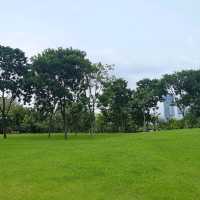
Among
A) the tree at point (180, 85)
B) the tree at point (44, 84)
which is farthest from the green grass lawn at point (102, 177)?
the tree at point (180, 85)

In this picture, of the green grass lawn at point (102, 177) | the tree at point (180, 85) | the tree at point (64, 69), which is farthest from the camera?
the tree at point (180, 85)

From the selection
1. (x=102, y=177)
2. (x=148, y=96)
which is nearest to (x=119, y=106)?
(x=148, y=96)

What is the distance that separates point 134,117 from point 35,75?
32.7 meters

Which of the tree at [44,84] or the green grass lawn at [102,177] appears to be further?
the tree at [44,84]

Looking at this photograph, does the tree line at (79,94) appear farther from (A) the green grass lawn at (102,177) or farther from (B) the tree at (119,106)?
(A) the green grass lawn at (102,177)

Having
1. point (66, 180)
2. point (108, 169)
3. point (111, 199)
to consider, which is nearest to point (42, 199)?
point (111, 199)

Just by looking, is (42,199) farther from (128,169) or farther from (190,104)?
(190,104)

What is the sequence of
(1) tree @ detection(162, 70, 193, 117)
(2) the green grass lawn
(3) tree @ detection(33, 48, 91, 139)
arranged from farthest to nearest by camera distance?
(1) tree @ detection(162, 70, 193, 117) < (3) tree @ detection(33, 48, 91, 139) < (2) the green grass lawn

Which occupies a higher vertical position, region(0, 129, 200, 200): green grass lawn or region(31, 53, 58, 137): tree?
region(31, 53, 58, 137): tree

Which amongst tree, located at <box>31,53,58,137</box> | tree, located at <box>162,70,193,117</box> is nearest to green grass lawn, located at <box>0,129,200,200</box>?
tree, located at <box>31,53,58,137</box>

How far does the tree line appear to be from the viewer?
53781mm

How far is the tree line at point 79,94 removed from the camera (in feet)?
176

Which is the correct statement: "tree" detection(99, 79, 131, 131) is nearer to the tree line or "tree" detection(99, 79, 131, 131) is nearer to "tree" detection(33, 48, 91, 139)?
the tree line

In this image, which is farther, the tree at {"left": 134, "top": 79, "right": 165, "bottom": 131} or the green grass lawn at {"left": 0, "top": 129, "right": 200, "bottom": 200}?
the tree at {"left": 134, "top": 79, "right": 165, "bottom": 131}
